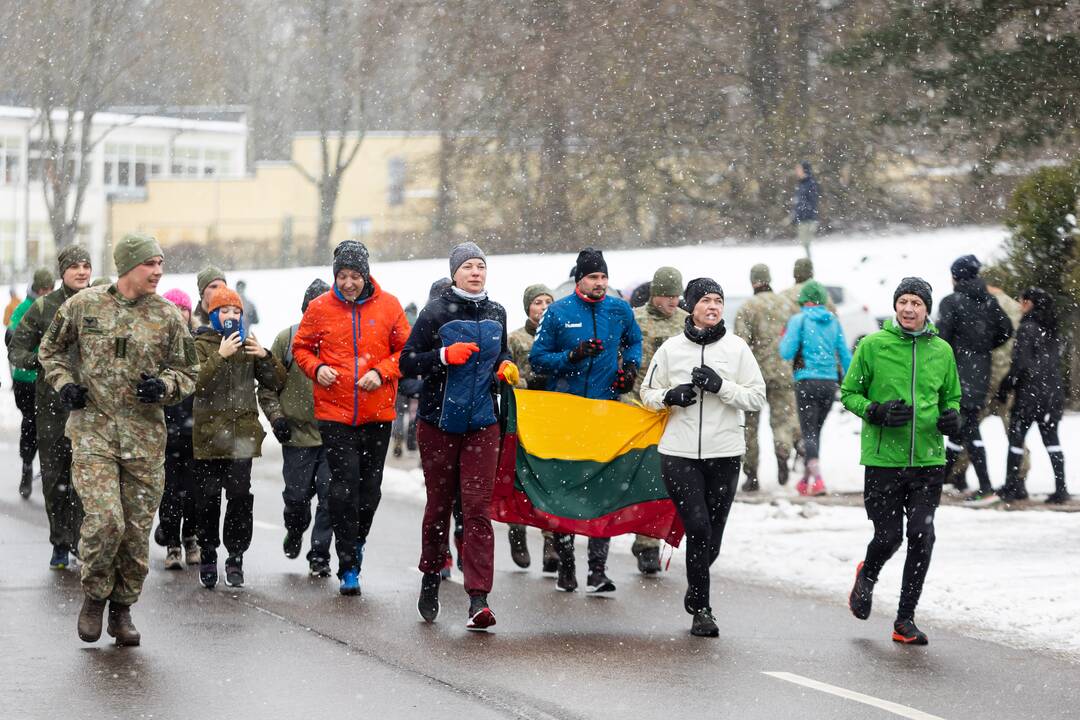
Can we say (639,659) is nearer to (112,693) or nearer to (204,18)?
(112,693)

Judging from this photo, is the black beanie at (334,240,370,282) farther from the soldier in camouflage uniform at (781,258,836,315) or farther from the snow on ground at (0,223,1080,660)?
the soldier in camouflage uniform at (781,258,836,315)

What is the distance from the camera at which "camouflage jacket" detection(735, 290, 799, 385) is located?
15.2m

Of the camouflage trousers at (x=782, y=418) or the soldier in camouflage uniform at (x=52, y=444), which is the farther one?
the camouflage trousers at (x=782, y=418)

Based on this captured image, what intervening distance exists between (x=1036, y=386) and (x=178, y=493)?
7013mm

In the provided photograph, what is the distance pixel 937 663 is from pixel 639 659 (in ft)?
4.77

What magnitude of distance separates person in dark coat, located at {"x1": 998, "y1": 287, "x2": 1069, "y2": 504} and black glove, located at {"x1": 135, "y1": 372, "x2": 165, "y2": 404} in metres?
8.12

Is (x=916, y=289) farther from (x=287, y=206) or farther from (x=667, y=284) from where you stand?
(x=287, y=206)

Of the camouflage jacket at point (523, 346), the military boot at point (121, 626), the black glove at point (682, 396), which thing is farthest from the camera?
the camouflage jacket at point (523, 346)

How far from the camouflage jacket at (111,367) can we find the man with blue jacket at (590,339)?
8.08 feet

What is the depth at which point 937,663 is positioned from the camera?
8219mm

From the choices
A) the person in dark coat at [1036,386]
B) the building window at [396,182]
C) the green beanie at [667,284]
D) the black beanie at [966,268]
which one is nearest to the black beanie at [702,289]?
the green beanie at [667,284]

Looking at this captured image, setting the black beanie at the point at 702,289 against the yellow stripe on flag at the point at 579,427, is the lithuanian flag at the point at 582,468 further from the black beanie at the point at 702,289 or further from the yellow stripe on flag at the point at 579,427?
the black beanie at the point at 702,289

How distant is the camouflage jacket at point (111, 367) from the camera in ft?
26.4

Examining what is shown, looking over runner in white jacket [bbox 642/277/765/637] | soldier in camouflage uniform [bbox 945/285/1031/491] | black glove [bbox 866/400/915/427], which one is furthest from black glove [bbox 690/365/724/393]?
soldier in camouflage uniform [bbox 945/285/1031/491]
